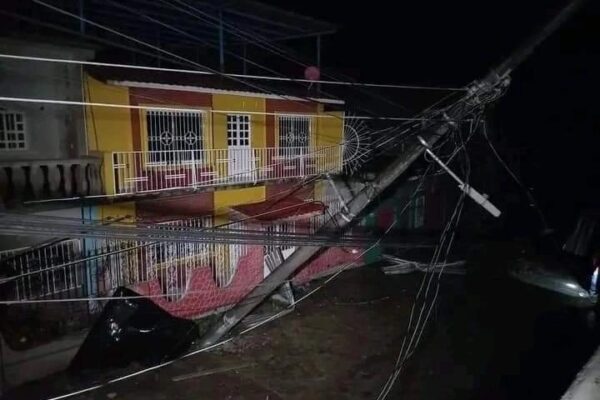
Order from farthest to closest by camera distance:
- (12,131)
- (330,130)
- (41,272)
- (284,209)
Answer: (330,130), (284,209), (12,131), (41,272)

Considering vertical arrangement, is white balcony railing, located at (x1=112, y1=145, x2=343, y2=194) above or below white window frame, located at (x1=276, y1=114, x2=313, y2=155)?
below

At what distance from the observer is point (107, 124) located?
10.2 m

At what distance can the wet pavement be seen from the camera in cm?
865

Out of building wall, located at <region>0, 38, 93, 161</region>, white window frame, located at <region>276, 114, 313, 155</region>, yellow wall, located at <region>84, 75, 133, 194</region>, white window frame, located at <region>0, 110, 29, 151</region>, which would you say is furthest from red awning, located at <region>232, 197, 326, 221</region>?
white window frame, located at <region>0, 110, 29, 151</region>

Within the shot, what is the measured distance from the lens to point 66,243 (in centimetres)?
944

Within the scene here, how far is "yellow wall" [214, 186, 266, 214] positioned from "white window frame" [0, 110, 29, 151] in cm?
475

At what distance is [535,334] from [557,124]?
1454cm

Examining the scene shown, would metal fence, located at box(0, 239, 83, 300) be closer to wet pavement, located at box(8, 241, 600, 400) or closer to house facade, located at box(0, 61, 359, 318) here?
house facade, located at box(0, 61, 359, 318)

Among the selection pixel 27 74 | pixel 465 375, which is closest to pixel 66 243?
pixel 27 74

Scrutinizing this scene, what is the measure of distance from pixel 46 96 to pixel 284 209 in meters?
6.85

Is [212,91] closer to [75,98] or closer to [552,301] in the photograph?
[75,98]

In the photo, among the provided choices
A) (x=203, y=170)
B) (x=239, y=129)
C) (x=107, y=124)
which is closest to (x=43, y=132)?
(x=107, y=124)

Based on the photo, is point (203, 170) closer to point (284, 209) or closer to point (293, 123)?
point (284, 209)

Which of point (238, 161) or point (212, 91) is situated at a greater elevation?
point (212, 91)
